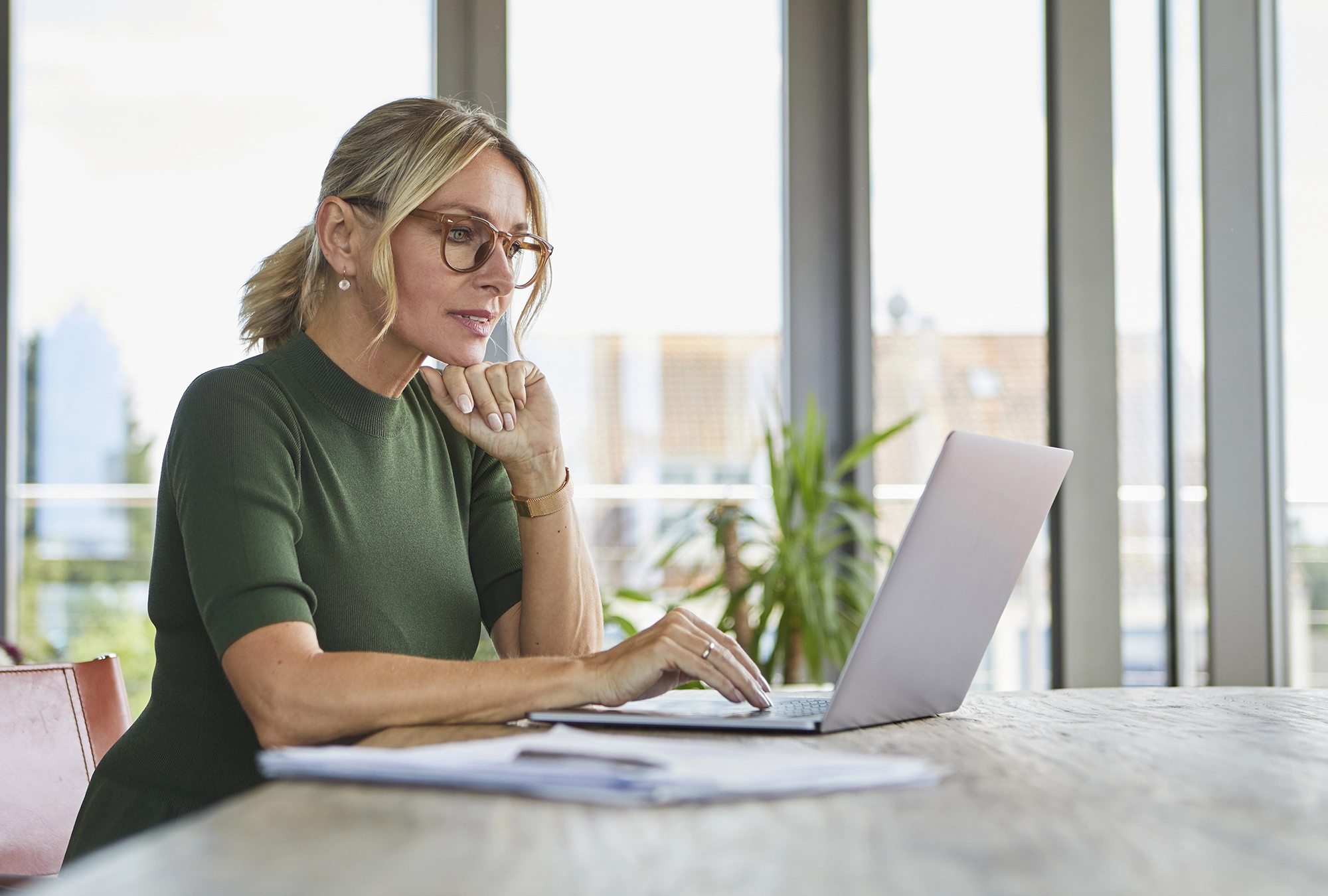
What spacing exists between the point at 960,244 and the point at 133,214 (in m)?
2.67

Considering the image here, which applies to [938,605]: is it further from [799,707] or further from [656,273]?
[656,273]

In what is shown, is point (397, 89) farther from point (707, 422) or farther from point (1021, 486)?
point (1021, 486)

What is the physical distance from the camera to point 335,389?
1418 mm

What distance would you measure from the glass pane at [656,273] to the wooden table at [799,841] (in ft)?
8.61

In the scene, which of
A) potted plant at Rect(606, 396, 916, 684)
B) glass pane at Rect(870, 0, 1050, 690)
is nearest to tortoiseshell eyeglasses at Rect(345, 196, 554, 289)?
potted plant at Rect(606, 396, 916, 684)

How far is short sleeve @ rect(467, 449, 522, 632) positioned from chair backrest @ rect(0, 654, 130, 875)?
560 mm

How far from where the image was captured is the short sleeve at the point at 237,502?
3.33 feet

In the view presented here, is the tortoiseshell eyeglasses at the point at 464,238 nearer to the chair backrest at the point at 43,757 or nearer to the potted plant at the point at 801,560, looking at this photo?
the chair backrest at the point at 43,757

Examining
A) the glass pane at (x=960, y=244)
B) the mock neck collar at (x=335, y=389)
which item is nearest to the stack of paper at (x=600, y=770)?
the mock neck collar at (x=335, y=389)

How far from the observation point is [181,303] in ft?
11.4

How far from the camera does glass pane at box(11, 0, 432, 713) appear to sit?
344 centimetres

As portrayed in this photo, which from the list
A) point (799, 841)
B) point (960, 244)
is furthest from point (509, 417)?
point (960, 244)

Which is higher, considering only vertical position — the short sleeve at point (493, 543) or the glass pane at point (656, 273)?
the glass pane at point (656, 273)

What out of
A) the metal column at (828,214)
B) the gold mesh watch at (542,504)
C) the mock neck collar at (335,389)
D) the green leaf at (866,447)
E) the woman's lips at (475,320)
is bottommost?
the gold mesh watch at (542,504)
